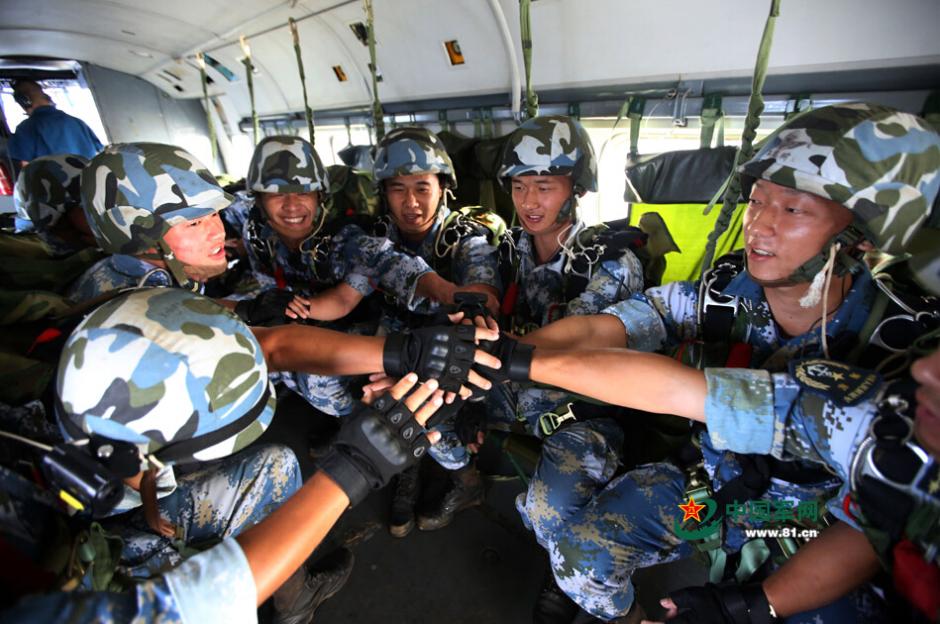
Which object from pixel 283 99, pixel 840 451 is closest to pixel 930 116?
pixel 840 451

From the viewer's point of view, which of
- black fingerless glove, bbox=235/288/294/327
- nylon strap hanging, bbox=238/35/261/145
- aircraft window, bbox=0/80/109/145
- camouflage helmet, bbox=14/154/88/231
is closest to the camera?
black fingerless glove, bbox=235/288/294/327

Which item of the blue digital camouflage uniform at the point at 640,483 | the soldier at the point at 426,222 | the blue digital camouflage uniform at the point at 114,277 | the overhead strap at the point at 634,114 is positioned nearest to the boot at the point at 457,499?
the blue digital camouflage uniform at the point at 640,483

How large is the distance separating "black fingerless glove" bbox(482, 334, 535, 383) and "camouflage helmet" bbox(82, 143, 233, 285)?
63.8 inches

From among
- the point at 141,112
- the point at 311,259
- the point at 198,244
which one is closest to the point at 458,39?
the point at 311,259

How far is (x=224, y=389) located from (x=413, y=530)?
5.52ft

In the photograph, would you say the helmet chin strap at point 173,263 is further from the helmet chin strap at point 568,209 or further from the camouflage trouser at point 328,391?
the helmet chin strap at point 568,209

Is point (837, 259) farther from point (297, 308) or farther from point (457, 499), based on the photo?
point (297, 308)

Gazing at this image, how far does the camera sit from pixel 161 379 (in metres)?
1.18

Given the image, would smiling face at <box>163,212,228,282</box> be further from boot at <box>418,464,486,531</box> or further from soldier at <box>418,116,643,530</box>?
boot at <box>418,464,486,531</box>

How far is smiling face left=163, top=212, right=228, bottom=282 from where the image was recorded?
2.24 meters

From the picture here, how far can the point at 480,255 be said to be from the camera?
299cm

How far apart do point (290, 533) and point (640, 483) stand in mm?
1382

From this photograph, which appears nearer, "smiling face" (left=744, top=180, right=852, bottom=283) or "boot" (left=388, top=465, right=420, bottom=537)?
"smiling face" (left=744, top=180, right=852, bottom=283)

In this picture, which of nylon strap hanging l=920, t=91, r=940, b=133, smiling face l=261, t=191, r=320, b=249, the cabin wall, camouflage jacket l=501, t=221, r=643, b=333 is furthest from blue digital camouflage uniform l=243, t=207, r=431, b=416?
the cabin wall
